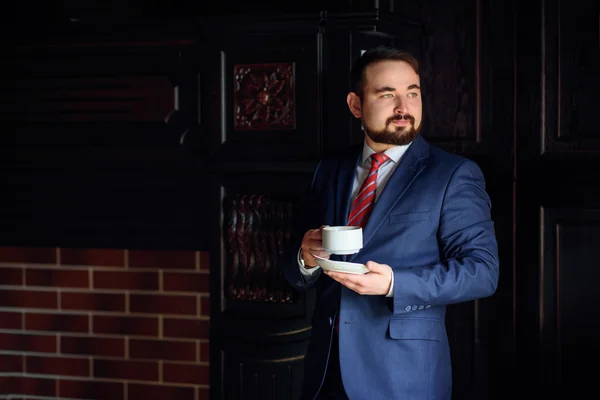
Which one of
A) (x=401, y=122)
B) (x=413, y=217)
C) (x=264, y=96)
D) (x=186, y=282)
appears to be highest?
(x=264, y=96)

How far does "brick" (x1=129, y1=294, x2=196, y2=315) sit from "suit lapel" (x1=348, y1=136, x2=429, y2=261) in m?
1.19

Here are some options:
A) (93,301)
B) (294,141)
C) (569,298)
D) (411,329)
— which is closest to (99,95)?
(294,141)

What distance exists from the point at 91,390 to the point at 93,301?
1.18 feet

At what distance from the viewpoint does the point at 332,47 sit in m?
2.11

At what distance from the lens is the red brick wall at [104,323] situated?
2.71 m

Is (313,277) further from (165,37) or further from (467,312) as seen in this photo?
(165,37)

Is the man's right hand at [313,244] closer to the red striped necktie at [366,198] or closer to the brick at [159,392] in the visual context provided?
the red striped necktie at [366,198]

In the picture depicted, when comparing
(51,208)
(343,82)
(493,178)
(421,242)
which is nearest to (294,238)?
(421,242)

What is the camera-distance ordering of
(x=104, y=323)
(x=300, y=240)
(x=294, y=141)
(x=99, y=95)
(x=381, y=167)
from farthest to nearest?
1. (x=104, y=323)
2. (x=99, y=95)
3. (x=294, y=141)
4. (x=300, y=240)
5. (x=381, y=167)

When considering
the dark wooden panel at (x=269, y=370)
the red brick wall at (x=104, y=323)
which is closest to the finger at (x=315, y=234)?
the dark wooden panel at (x=269, y=370)

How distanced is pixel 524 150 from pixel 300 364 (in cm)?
98

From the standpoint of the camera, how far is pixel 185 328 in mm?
2715

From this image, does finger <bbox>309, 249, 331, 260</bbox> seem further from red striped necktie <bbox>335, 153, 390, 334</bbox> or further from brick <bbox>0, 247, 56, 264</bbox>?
brick <bbox>0, 247, 56, 264</bbox>

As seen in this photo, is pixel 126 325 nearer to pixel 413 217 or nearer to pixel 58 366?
pixel 58 366
